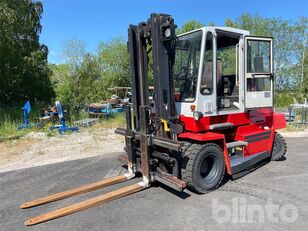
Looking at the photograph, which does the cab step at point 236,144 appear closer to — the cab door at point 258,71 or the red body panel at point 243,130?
the red body panel at point 243,130

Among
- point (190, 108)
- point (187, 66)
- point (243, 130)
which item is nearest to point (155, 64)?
point (187, 66)

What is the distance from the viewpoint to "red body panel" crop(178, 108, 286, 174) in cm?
475

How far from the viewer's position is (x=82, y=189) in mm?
4688

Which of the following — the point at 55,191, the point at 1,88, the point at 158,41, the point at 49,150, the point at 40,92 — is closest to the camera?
the point at 158,41

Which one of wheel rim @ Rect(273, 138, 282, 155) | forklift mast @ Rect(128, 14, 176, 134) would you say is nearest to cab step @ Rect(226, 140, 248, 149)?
forklift mast @ Rect(128, 14, 176, 134)

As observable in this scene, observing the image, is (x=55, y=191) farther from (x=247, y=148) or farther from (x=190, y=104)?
(x=247, y=148)

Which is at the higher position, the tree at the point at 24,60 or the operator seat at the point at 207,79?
the tree at the point at 24,60

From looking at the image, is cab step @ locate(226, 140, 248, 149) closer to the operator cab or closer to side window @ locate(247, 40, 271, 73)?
the operator cab

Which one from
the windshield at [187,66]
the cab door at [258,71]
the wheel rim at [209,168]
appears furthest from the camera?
the cab door at [258,71]

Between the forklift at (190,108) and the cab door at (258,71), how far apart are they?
0.02 metres

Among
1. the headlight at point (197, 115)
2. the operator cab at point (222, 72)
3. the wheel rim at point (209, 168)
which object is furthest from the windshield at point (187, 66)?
the wheel rim at point (209, 168)

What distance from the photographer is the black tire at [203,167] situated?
14.4ft

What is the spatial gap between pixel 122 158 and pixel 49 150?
3536 millimetres

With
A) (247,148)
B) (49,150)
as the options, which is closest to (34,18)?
(49,150)
